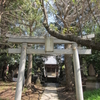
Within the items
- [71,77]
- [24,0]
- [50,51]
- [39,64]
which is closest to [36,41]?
[50,51]

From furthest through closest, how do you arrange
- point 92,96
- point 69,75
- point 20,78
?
1. point 69,75
2. point 92,96
3. point 20,78

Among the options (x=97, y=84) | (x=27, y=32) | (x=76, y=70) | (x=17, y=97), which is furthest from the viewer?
(x=27, y=32)

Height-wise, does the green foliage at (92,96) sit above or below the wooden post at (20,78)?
below

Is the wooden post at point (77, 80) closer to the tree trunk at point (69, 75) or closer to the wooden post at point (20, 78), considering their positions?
the wooden post at point (20, 78)

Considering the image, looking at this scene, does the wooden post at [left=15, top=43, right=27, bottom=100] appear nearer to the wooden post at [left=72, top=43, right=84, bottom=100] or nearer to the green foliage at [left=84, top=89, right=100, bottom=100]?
the wooden post at [left=72, top=43, right=84, bottom=100]

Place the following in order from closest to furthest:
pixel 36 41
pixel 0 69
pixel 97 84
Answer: pixel 36 41 → pixel 97 84 → pixel 0 69

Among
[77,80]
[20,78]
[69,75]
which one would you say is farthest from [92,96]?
[69,75]

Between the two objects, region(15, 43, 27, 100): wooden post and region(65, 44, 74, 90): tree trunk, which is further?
region(65, 44, 74, 90): tree trunk

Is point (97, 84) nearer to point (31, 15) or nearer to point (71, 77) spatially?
point (71, 77)

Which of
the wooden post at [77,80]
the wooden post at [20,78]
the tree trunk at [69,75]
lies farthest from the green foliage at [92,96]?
the wooden post at [20,78]

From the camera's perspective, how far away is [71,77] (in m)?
9.46

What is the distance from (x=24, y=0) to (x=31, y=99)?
5.93m

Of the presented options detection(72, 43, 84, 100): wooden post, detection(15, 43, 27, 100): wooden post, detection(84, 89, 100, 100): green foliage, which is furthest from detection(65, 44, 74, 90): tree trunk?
detection(15, 43, 27, 100): wooden post

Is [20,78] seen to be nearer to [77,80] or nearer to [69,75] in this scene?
[77,80]
